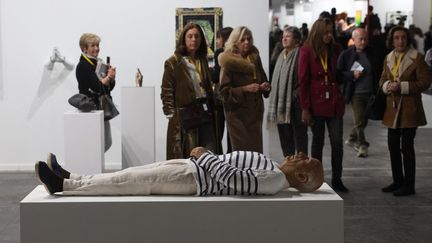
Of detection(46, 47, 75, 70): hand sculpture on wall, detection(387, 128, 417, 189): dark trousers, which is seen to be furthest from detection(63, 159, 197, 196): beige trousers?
detection(46, 47, 75, 70): hand sculpture on wall

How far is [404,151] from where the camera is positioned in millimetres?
7250

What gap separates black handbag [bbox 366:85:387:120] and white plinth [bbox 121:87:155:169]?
87.5 inches

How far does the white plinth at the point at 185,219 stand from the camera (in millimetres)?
4016

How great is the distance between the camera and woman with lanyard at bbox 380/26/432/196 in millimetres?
7090

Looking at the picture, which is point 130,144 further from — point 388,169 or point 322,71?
point 388,169

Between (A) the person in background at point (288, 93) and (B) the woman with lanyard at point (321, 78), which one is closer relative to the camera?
(B) the woman with lanyard at point (321, 78)

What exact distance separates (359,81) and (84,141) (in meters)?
3.96

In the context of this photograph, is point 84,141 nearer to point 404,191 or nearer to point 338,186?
point 338,186

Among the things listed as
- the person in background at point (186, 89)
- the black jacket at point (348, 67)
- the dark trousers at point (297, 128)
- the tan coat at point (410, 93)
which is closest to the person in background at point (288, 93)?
the dark trousers at point (297, 128)

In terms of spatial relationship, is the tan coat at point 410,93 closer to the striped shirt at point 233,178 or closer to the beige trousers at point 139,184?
the striped shirt at point 233,178

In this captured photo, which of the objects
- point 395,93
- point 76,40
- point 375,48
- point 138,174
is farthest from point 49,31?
point 375,48

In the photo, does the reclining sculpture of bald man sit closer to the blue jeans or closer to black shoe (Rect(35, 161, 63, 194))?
black shoe (Rect(35, 161, 63, 194))

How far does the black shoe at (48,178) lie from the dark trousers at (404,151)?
13.2 feet

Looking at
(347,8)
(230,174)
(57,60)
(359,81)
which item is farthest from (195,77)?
(347,8)
